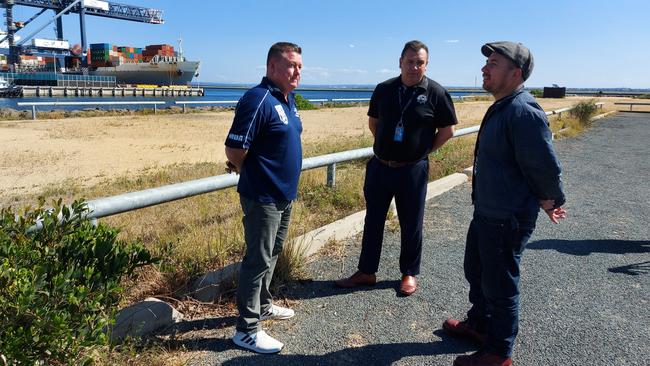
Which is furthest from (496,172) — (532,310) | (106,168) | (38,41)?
(38,41)

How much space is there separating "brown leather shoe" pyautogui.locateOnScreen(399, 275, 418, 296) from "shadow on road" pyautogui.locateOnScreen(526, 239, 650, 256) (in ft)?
5.90

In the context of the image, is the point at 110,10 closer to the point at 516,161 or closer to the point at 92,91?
the point at 92,91

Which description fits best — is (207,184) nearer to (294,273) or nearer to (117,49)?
(294,273)

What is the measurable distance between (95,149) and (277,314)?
12342mm

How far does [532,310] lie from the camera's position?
3871 mm

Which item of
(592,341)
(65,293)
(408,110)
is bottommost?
(592,341)

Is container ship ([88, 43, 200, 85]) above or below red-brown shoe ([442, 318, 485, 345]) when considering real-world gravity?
above

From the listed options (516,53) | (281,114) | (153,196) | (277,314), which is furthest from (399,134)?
(153,196)

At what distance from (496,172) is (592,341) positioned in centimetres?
146

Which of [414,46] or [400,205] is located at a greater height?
[414,46]

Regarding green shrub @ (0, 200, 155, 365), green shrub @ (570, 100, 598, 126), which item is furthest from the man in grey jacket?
green shrub @ (570, 100, 598, 126)

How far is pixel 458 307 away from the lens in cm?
394

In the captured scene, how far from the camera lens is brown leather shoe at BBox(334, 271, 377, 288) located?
13.9ft

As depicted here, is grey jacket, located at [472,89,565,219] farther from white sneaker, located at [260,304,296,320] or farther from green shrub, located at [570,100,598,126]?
green shrub, located at [570,100,598,126]
